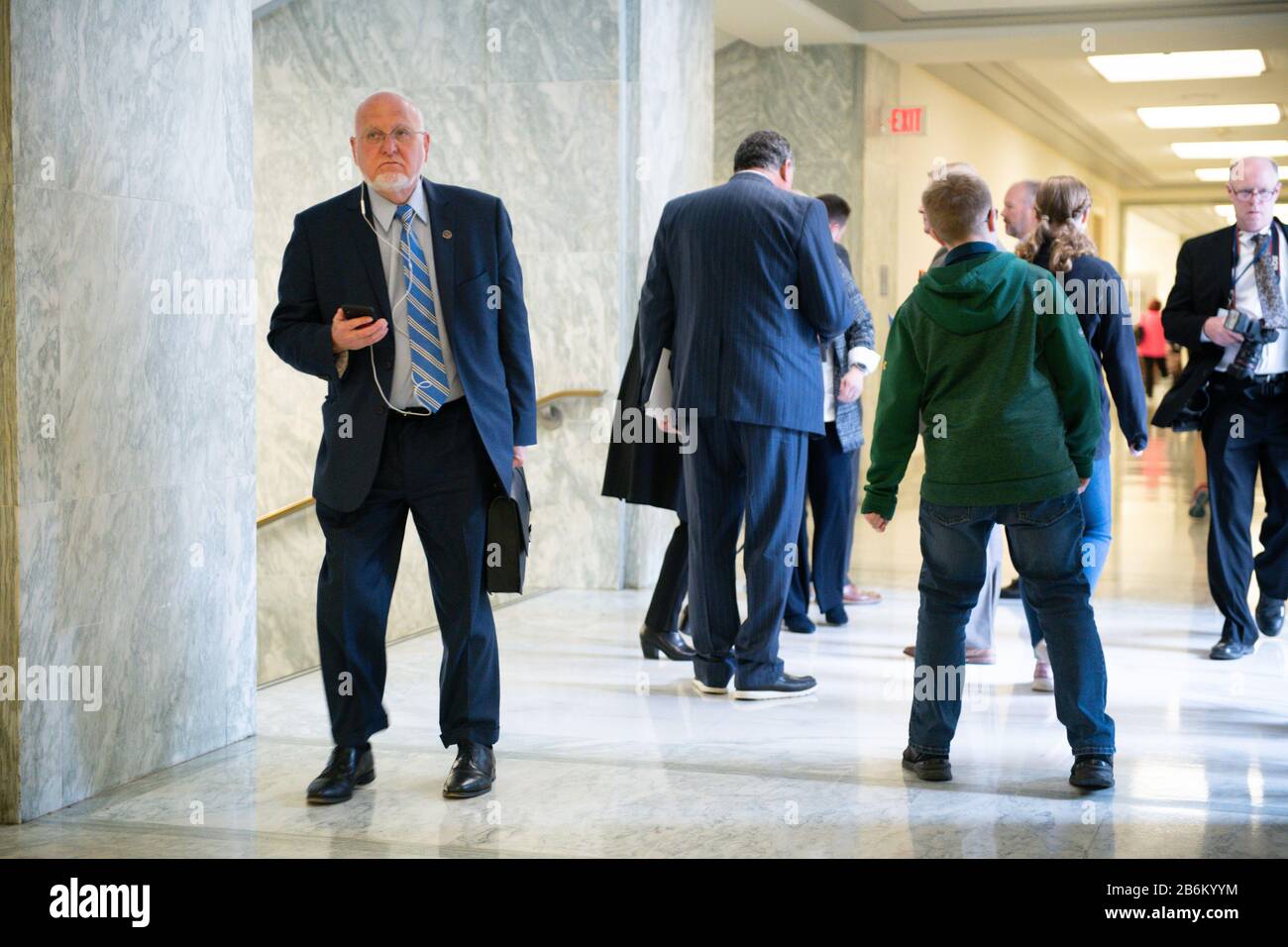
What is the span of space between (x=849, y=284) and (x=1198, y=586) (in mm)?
2823

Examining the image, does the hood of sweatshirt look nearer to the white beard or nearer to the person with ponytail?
the person with ponytail

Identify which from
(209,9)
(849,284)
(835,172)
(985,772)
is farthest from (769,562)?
(835,172)

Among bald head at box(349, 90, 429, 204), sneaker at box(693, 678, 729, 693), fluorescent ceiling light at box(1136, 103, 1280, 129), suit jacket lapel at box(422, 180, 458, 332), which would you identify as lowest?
sneaker at box(693, 678, 729, 693)

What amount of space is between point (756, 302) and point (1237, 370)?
6.84 feet

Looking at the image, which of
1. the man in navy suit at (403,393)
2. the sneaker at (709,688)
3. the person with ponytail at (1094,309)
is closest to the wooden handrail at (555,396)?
the sneaker at (709,688)

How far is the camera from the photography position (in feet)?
19.5

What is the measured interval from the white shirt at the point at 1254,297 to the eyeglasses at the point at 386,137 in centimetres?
341

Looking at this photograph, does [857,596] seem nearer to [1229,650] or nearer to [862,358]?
[862,358]

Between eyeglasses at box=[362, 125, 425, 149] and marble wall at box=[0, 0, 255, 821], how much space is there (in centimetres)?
73

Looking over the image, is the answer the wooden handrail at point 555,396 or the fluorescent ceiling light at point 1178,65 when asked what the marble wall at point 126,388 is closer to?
the wooden handrail at point 555,396

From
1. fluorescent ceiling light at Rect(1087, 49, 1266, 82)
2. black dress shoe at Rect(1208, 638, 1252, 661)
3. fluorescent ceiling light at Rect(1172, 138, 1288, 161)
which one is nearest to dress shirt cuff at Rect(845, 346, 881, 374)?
black dress shoe at Rect(1208, 638, 1252, 661)

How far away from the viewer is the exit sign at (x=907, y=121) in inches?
528
